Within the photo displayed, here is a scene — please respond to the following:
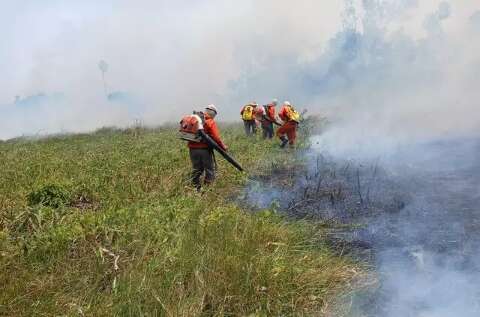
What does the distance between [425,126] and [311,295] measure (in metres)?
15.8

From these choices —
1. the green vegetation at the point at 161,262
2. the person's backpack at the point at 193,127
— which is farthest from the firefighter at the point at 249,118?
the green vegetation at the point at 161,262

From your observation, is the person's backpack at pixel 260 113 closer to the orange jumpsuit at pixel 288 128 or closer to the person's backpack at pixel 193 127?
the orange jumpsuit at pixel 288 128

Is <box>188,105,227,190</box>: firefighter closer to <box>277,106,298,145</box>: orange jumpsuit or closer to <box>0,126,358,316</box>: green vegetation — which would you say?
<box>0,126,358,316</box>: green vegetation

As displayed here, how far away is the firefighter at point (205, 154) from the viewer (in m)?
9.99

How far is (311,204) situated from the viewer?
852 cm

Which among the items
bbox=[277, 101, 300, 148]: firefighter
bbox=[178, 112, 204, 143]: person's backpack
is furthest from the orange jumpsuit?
bbox=[178, 112, 204, 143]: person's backpack

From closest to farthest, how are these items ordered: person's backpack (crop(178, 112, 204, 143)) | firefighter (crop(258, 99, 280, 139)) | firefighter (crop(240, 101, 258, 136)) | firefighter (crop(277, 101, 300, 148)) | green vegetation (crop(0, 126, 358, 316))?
1. green vegetation (crop(0, 126, 358, 316))
2. person's backpack (crop(178, 112, 204, 143))
3. firefighter (crop(277, 101, 300, 148))
4. firefighter (crop(258, 99, 280, 139))
5. firefighter (crop(240, 101, 258, 136))

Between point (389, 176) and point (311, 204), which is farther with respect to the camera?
point (389, 176)

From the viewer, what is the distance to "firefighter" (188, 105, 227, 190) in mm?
9992

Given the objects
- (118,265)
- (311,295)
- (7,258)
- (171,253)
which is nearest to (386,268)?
(311,295)

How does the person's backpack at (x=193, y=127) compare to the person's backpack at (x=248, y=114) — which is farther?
the person's backpack at (x=248, y=114)

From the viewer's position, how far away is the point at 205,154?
10078mm

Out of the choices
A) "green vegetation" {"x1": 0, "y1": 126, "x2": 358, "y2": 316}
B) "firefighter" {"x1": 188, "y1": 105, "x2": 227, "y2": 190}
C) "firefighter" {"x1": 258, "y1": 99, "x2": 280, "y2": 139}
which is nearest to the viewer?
"green vegetation" {"x1": 0, "y1": 126, "x2": 358, "y2": 316}

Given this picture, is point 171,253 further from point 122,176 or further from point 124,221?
point 122,176
